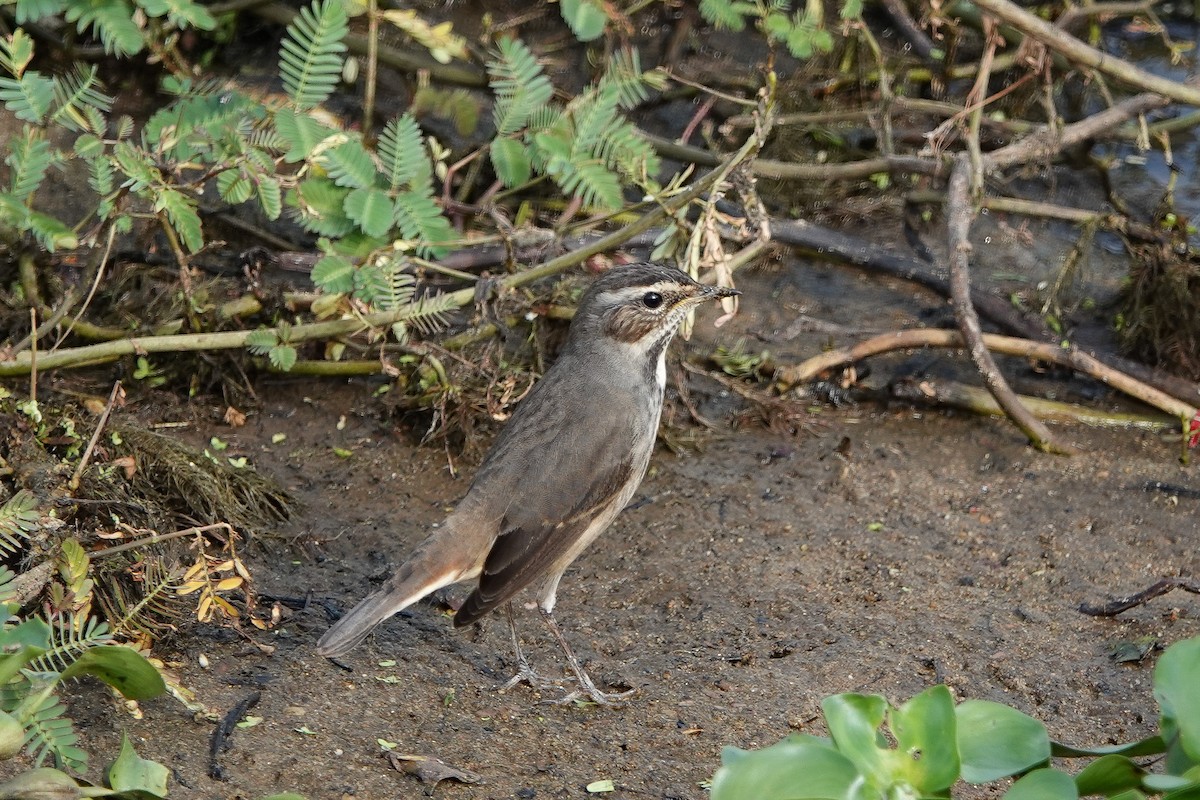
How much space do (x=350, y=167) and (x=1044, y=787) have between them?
171 inches

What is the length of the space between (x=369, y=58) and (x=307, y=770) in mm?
4779

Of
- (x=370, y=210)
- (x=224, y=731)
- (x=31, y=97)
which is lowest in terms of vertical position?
(x=224, y=731)

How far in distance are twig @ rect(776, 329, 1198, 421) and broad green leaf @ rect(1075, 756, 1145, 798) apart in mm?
3527

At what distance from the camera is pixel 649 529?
639cm

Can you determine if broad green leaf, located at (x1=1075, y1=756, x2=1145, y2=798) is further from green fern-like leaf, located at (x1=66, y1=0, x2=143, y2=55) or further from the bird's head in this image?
green fern-like leaf, located at (x1=66, y1=0, x2=143, y2=55)

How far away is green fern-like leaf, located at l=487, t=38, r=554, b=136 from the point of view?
7.17 meters

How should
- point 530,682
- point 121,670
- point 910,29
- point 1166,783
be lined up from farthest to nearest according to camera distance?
1. point 910,29
2. point 530,682
3. point 121,670
4. point 1166,783

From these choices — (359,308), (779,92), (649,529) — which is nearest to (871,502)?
(649,529)

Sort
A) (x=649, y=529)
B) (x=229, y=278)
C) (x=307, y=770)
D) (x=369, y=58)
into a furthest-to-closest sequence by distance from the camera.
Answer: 1. (x=369, y=58)
2. (x=229, y=278)
3. (x=649, y=529)
4. (x=307, y=770)

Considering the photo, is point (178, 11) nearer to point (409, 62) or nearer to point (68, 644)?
point (409, 62)

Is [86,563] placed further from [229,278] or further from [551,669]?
[229,278]

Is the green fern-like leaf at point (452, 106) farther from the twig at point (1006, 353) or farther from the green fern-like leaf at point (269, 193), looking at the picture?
the twig at point (1006, 353)

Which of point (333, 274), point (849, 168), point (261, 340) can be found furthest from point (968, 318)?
point (261, 340)

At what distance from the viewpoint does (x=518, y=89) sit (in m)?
7.21
